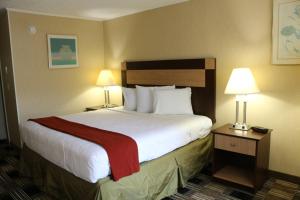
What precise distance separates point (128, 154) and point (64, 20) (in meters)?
3.09

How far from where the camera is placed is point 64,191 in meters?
2.36

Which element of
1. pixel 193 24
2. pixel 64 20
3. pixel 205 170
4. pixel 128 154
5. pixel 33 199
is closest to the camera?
pixel 128 154

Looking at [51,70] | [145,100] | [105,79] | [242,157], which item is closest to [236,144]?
[242,157]

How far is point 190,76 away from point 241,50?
2.58 ft

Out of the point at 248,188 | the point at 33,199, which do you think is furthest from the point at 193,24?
the point at 33,199

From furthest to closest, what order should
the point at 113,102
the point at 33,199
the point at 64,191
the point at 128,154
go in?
the point at 113,102 → the point at 33,199 → the point at 64,191 → the point at 128,154

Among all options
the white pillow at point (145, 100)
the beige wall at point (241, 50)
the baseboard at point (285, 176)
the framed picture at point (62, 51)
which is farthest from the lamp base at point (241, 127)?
the framed picture at point (62, 51)

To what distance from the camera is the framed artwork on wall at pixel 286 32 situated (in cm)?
256

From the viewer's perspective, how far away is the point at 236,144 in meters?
2.62

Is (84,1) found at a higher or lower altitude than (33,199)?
higher

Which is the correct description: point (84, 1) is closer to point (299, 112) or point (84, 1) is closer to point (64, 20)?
point (64, 20)

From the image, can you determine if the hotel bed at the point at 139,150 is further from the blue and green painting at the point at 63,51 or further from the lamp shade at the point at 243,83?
the blue and green painting at the point at 63,51

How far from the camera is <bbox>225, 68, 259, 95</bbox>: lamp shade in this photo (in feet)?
8.76

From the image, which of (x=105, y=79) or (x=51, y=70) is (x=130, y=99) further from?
(x=51, y=70)
